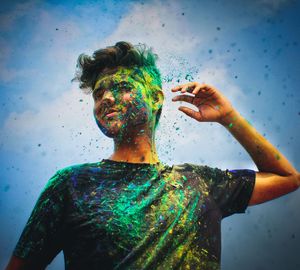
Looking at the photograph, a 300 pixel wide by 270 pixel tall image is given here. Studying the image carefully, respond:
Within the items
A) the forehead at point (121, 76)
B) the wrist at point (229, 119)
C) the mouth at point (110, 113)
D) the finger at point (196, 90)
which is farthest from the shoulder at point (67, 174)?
the wrist at point (229, 119)

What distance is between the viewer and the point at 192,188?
2.32 meters

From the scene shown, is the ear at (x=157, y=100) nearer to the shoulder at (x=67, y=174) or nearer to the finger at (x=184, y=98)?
the finger at (x=184, y=98)

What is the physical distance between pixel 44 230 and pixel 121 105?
3.86 feet

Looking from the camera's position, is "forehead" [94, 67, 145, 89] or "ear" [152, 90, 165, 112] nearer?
"forehead" [94, 67, 145, 89]

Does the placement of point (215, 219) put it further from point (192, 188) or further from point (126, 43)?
point (126, 43)

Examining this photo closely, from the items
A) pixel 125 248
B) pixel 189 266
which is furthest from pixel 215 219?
pixel 125 248

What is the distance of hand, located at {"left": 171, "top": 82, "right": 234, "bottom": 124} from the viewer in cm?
268

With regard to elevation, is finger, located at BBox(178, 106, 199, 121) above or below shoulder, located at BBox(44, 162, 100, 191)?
above

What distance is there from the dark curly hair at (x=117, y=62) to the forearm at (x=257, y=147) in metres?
0.78

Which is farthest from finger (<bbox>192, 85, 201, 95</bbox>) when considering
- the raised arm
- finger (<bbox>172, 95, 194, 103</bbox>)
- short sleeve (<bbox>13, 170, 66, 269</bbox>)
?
short sleeve (<bbox>13, 170, 66, 269</bbox>)

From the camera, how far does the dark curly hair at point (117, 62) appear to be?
9.61ft

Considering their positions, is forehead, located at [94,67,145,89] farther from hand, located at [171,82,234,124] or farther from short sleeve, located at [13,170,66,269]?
short sleeve, located at [13,170,66,269]

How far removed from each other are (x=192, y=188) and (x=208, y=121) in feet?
2.31

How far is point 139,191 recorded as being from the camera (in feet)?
7.15
